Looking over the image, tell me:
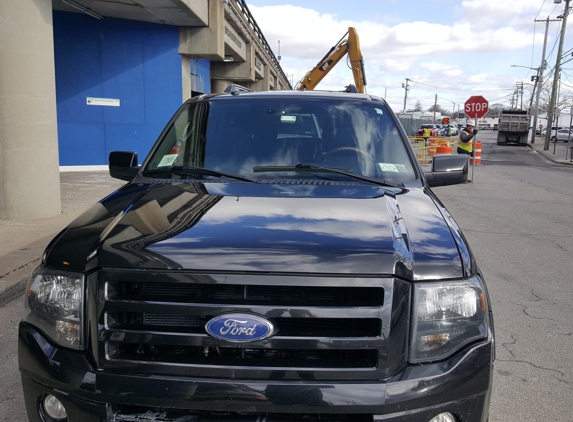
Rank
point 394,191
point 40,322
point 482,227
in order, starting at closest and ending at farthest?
1. point 40,322
2. point 394,191
3. point 482,227

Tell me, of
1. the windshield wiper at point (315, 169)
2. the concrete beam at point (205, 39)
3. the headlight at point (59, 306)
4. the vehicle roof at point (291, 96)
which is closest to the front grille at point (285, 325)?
the headlight at point (59, 306)

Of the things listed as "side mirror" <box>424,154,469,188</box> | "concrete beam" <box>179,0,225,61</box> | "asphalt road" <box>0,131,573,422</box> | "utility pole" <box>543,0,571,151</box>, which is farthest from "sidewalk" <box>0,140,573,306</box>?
"utility pole" <box>543,0,571,151</box>

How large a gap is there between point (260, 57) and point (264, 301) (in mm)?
34346

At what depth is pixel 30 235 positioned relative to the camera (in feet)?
25.3

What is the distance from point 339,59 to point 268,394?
71.2 ft

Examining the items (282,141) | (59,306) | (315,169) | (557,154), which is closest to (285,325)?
(59,306)

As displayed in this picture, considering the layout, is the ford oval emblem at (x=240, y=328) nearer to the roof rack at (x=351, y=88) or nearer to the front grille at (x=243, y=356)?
Result: the front grille at (x=243, y=356)

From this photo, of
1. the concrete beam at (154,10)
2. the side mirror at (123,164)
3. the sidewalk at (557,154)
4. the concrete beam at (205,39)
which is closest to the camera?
the side mirror at (123,164)

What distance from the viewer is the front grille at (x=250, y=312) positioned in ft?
6.88

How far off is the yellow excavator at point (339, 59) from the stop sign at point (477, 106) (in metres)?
4.57

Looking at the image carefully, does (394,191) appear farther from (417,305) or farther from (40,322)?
(40,322)

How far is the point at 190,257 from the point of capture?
85.4 inches

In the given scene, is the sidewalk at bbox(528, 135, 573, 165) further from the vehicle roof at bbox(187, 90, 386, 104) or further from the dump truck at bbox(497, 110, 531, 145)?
the vehicle roof at bbox(187, 90, 386, 104)

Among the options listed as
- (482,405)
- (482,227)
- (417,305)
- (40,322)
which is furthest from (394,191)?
(482,227)
